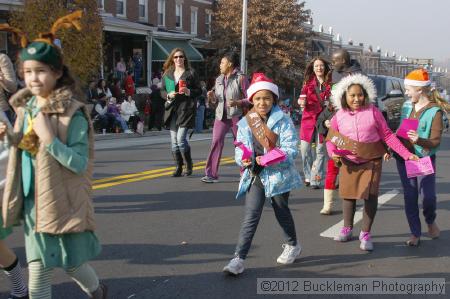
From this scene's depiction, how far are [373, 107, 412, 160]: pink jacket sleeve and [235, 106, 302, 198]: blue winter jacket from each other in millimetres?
1126

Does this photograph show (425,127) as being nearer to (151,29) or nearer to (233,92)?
(233,92)

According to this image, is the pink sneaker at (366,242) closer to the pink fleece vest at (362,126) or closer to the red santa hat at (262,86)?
the pink fleece vest at (362,126)

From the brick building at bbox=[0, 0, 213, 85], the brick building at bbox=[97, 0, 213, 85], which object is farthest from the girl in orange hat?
the brick building at bbox=[97, 0, 213, 85]

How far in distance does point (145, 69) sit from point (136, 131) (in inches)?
504

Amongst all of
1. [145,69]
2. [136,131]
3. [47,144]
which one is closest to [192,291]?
[47,144]

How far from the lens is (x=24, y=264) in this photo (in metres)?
4.79

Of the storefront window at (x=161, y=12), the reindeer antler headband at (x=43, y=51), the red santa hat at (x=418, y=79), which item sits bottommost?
the red santa hat at (x=418, y=79)

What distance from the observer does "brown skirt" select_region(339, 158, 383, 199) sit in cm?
532

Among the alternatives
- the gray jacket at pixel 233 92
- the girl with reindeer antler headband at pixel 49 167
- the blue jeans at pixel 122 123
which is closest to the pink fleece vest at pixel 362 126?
the girl with reindeer antler headband at pixel 49 167

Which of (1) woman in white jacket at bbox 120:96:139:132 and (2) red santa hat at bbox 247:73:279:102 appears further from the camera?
(1) woman in white jacket at bbox 120:96:139:132

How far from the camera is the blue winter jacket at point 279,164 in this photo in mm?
4531

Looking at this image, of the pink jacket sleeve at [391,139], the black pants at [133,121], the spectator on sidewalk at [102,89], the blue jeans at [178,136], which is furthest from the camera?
the black pants at [133,121]

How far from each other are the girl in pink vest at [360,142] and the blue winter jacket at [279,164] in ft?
3.02

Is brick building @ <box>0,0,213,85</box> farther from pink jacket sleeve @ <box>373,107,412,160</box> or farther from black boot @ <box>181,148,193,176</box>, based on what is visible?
pink jacket sleeve @ <box>373,107,412,160</box>
